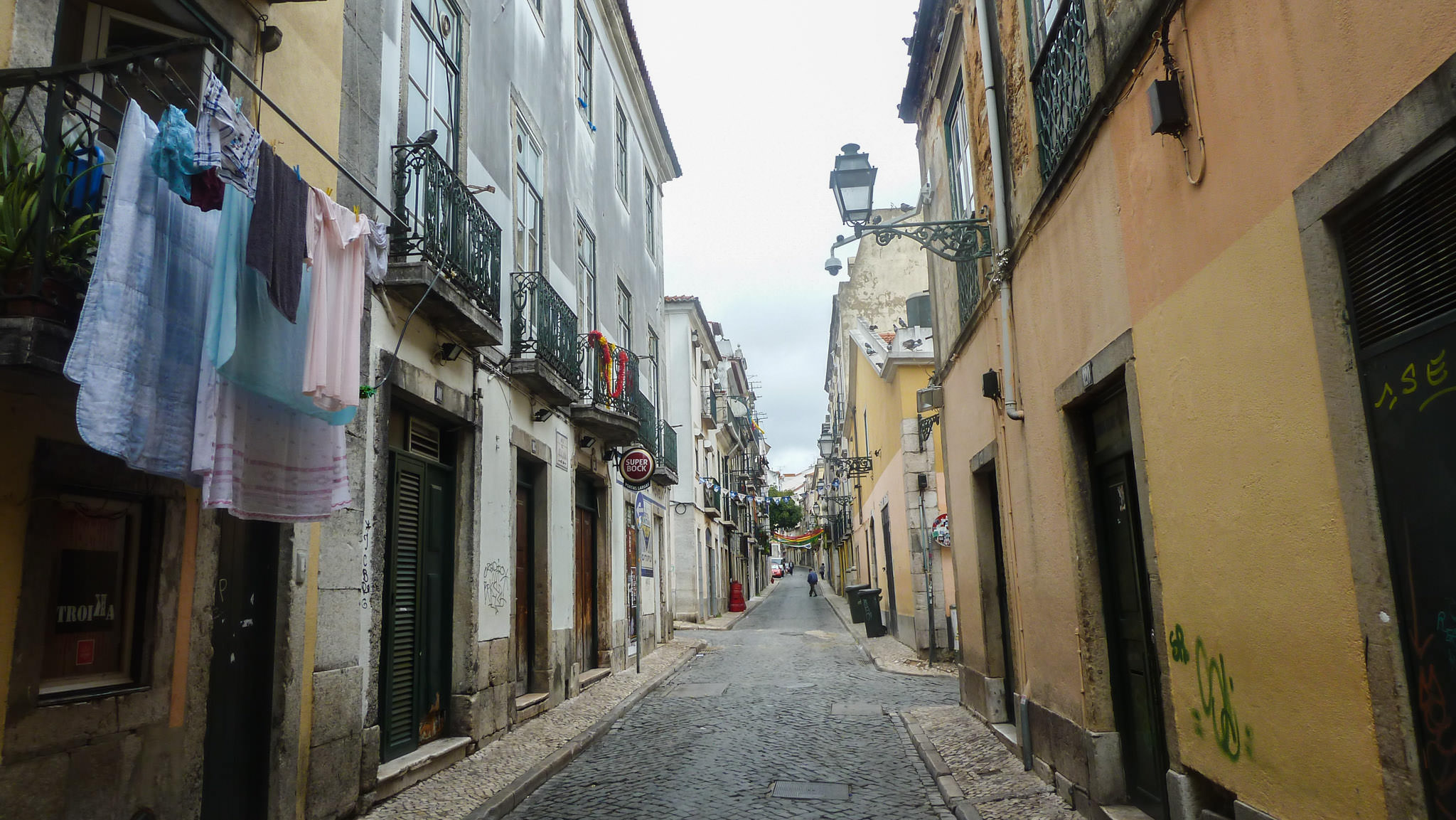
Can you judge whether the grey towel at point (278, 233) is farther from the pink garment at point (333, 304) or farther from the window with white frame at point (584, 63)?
the window with white frame at point (584, 63)

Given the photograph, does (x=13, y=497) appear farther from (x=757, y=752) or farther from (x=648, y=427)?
(x=648, y=427)

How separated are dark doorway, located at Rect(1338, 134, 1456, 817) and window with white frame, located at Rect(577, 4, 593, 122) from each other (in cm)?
1241

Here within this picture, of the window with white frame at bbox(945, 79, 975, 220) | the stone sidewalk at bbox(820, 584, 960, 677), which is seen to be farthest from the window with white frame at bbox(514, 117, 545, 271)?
the stone sidewalk at bbox(820, 584, 960, 677)

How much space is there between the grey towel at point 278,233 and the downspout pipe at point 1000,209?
515 centimetres

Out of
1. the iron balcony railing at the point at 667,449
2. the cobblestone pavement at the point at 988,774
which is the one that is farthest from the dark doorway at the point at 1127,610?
→ the iron balcony railing at the point at 667,449

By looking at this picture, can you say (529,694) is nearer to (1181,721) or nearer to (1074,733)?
(1074,733)

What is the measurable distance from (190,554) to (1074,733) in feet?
17.3

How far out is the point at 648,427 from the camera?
16266 millimetres

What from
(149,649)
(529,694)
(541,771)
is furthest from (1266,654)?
(529,694)

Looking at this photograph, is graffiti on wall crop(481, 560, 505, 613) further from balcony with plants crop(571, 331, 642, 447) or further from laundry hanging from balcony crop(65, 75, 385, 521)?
laundry hanging from balcony crop(65, 75, 385, 521)

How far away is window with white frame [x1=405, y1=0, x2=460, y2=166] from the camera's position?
782 centimetres

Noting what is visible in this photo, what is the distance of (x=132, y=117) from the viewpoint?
369cm

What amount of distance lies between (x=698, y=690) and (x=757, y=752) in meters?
4.30

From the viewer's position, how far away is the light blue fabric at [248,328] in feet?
12.9
